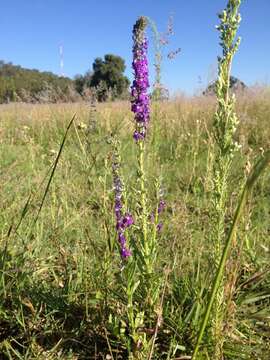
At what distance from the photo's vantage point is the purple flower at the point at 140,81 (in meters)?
1.48

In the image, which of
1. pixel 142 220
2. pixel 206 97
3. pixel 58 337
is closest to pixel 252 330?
pixel 142 220

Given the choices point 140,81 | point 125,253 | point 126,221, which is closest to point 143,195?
point 126,221

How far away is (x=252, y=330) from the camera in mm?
1729

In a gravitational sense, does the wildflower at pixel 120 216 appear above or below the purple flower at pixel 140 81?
below

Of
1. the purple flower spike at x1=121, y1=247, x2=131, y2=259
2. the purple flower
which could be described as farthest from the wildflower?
the purple flower

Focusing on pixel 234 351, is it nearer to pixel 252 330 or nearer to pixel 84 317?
pixel 252 330

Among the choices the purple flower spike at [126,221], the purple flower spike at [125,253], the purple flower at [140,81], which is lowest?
the purple flower spike at [125,253]

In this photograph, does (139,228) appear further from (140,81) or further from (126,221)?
(140,81)

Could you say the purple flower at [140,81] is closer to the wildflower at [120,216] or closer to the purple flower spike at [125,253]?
the wildflower at [120,216]

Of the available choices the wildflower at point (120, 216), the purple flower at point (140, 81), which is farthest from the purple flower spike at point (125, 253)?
the purple flower at point (140, 81)

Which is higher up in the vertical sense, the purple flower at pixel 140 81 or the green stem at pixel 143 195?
the purple flower at pixel 140 81

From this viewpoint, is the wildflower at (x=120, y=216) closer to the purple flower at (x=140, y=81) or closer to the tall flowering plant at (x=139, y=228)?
the tall flowering plant at (x=139, y=228)

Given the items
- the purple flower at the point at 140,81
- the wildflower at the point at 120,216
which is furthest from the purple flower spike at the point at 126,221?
the purple flower at the point at 140,81

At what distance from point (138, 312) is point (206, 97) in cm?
879
